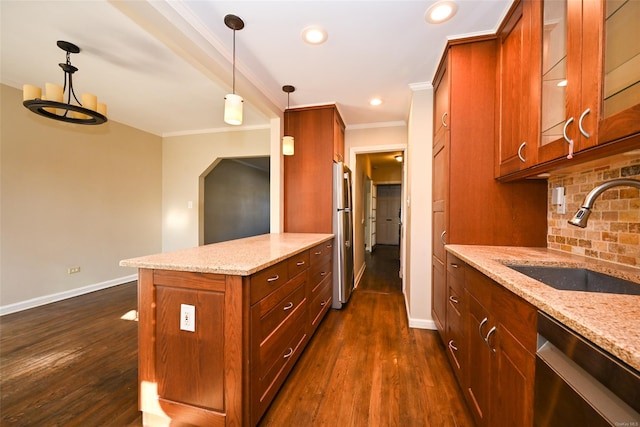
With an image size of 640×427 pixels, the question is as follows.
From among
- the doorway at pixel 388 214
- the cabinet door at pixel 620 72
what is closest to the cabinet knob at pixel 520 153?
the cabinet door at pixel 620 72

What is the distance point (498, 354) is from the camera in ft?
3.27

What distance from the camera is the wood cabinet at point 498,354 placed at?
80 centimetres

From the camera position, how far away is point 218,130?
4270mm

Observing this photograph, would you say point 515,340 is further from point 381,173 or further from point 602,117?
Result: point 381,173

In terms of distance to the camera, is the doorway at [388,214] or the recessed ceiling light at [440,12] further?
the doorway at [388,214]

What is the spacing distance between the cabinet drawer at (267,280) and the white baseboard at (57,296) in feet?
11.2

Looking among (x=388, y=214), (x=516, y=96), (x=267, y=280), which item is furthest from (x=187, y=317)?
(x=388, y=214)

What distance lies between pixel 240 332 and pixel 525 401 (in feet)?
3.63

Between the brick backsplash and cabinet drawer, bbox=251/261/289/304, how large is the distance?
170 centimetres

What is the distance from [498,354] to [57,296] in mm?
4599

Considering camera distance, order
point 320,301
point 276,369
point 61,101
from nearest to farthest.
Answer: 1. point 276,369
2. point 61,101
3. point 320,301

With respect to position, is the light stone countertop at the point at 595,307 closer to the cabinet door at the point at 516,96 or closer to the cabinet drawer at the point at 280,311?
the cabinet door at the point at 516,96

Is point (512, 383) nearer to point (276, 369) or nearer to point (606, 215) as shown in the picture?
point (606, 215)

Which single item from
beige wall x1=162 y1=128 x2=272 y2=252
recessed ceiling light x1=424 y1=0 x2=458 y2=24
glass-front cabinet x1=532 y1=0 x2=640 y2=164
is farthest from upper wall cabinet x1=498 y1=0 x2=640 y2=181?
beige wall x1=162 y1=128 x2=272 y2=252
